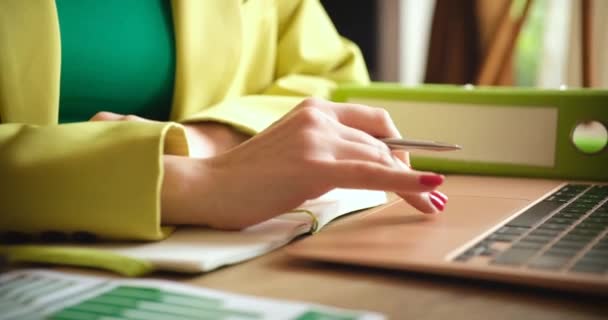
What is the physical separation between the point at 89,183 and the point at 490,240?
328 mm

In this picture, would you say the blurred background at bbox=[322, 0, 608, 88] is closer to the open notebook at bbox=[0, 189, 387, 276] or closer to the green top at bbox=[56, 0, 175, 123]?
the green top at bbox=[56, 0, 175, 123]

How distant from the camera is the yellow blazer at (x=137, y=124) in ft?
1.93

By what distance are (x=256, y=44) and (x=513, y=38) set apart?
696 millimetres

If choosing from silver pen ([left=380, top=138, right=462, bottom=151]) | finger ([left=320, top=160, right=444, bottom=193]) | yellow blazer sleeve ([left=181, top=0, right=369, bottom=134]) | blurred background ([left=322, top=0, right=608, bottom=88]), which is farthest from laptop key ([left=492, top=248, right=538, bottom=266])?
blurred background ([left=322, top=0, right=608, bottom=88])

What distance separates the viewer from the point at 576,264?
459 mm

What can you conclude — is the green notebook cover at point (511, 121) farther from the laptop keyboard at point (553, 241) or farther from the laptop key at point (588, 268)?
the laptop key at point (588, 268)

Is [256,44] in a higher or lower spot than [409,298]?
higher

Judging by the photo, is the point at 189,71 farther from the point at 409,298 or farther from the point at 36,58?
the point at 409,298

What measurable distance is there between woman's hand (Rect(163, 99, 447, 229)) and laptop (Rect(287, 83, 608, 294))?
4 centimetres

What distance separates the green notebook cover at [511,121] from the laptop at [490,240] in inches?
5.3

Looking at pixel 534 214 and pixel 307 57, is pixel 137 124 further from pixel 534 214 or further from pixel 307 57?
pixel 307 57

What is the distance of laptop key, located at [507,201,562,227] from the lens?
580 millimetres

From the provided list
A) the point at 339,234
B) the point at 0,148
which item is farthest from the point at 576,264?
the point at 0,148

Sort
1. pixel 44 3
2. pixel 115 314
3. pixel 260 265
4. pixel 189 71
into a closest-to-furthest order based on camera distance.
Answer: pixel 115 314 < pixel 260 265 < pixel 44 3 < pixel 189 71
